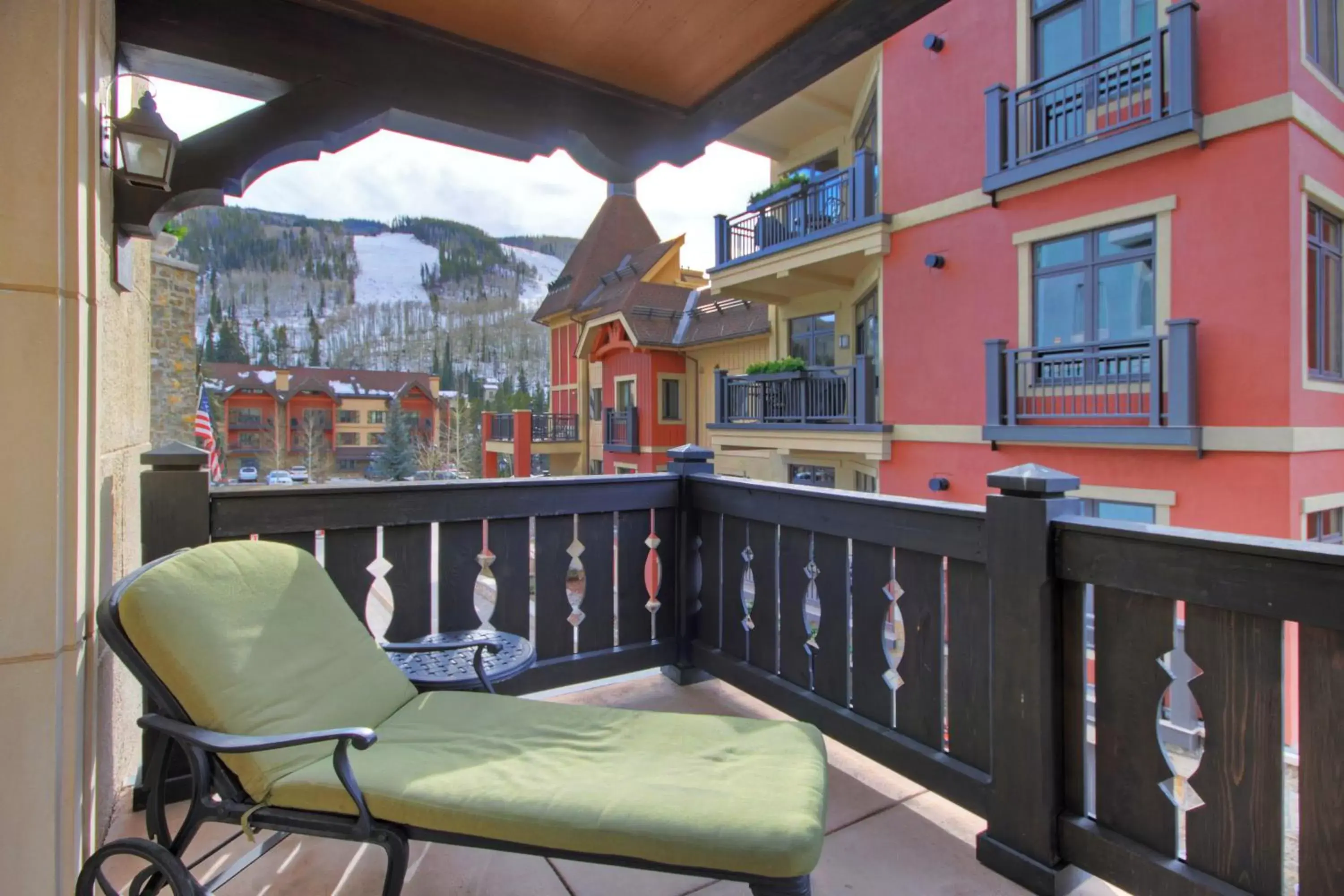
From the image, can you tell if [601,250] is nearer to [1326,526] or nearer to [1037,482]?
[1326,526]

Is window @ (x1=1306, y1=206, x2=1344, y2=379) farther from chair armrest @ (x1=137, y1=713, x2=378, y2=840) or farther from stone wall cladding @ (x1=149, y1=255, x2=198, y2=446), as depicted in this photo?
stone wall cladding @ (x1=149, y1=255, x2=198, y2=446)

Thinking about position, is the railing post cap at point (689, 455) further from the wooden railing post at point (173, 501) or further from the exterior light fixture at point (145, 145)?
the exterior light fixture at point (145, 145)

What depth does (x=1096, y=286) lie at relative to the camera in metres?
6.31

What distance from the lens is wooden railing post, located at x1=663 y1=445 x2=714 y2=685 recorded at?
297 cm

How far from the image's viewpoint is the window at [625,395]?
14648 millimetres

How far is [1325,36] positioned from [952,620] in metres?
7.56

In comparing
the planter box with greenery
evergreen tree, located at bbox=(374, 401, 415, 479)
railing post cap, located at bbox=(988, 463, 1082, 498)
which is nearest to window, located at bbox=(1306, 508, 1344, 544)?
the planter box with greenery

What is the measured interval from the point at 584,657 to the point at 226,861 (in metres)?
1.33

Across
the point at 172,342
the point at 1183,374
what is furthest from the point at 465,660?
the point at 1183,374

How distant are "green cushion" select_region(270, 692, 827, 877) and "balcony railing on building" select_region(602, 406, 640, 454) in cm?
1264

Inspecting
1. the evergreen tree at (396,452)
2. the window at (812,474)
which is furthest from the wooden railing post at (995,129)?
the evergreen tree at (396,452)

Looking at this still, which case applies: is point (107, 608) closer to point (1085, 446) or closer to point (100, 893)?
point (100, 893)

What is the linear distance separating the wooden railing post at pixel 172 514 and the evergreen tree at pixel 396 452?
22.5 meters

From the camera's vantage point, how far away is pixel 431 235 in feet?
160
